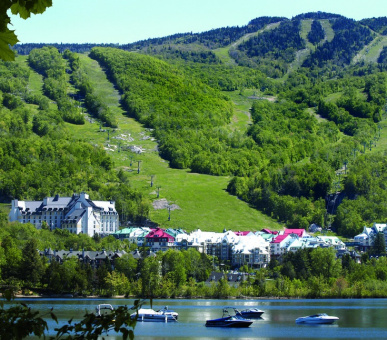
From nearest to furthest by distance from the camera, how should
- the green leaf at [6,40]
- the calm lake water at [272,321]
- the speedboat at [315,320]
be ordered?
the green leaf at [6,40] < the calm lake water at [272,321] < the speedboat at [315,320]

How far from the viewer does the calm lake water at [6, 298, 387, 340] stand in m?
79.4

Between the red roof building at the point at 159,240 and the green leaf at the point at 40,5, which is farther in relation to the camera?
the red roof building at the point at 159,240

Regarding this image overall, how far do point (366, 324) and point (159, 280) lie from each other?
5540 cm

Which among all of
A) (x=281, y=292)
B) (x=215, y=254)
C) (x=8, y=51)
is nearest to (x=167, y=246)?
(x=215, y=254)

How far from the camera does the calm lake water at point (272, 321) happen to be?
7938 cm

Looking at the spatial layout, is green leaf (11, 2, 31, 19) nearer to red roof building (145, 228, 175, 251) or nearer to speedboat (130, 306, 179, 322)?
speedboat (130, 306, 179, 322)

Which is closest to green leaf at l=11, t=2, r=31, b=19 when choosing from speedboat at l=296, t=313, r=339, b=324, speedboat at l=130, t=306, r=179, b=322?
speedboat at l=296, t=313, r=339, b=324

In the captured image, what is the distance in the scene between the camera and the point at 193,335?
260 ft

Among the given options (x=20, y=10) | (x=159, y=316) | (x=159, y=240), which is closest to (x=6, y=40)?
(x=20, y=10)

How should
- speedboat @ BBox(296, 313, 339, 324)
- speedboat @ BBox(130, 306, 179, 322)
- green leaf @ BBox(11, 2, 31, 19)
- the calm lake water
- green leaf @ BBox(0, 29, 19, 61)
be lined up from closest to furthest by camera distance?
green leaf @ BBox(0, 29, 19, 61) → green leaf @ BBox(11, 2, 31, 19) → the calm lake water → speedboat @ BBox(296, 313, 339, 324) → speedboat @ BBox(130, 306, 179, 322)

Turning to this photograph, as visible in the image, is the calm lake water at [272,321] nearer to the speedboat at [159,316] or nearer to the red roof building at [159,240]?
the speedboat at [159,316]

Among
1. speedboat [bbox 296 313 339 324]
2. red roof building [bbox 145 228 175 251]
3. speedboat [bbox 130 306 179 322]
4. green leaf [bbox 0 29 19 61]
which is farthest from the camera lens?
red roof building [bbox 145 228 175 251]

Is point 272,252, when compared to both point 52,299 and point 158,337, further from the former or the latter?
point 158,337

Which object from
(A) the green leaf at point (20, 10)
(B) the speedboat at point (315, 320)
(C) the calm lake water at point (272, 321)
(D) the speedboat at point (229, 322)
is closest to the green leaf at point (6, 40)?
(A) the green leaf at point (20, 10)
